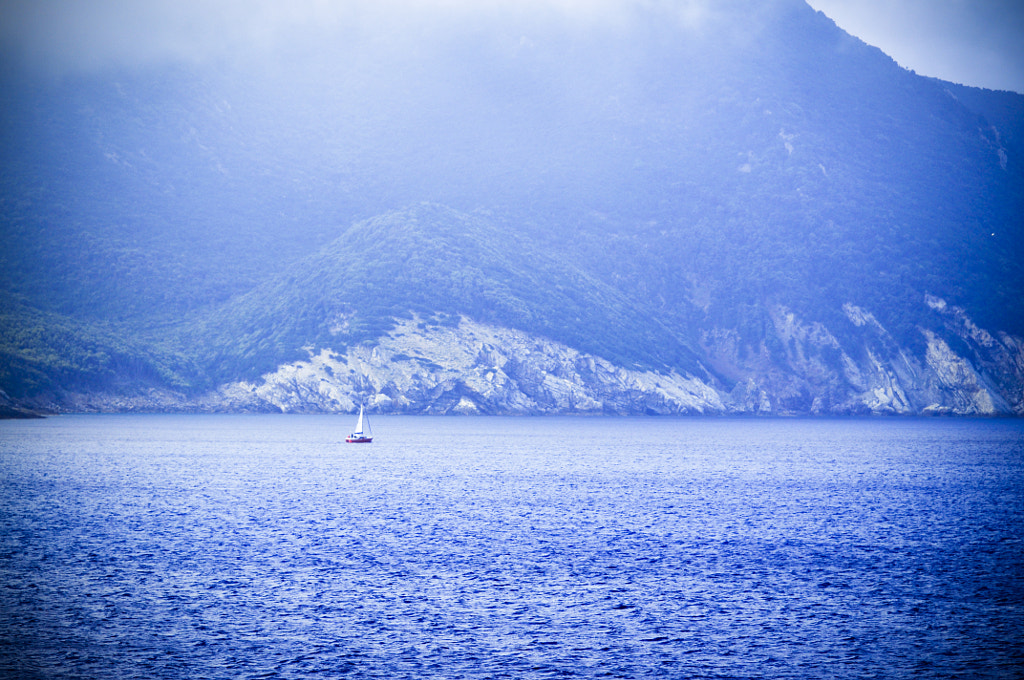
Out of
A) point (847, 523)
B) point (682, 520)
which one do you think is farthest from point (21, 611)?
point (847, 523)

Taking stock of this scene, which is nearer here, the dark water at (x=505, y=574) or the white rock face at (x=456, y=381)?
the dark water at (x=505, y=574)

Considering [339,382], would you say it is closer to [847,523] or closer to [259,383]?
[259,383]

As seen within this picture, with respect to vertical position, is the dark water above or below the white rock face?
below

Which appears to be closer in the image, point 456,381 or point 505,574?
point 505,574

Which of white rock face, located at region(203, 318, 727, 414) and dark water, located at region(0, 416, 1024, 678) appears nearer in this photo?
dark water, located at region(0, 416, 1024, 678)

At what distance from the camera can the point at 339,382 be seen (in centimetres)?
17838

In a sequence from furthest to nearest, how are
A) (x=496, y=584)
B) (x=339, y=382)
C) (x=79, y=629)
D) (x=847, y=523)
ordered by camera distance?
(x=339, y=382) → (x=847, y=523) → (x=496, y=584) → (x=79, y=629)

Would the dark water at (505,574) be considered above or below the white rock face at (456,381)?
below

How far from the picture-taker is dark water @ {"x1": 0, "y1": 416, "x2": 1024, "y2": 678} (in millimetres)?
21281

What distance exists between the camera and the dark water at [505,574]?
69.8 ft

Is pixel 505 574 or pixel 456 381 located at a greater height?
pixel 456 381

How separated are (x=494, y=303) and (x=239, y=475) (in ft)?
437

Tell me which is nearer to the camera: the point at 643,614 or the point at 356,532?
the point at 643,614

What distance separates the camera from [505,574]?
30.7 meters
